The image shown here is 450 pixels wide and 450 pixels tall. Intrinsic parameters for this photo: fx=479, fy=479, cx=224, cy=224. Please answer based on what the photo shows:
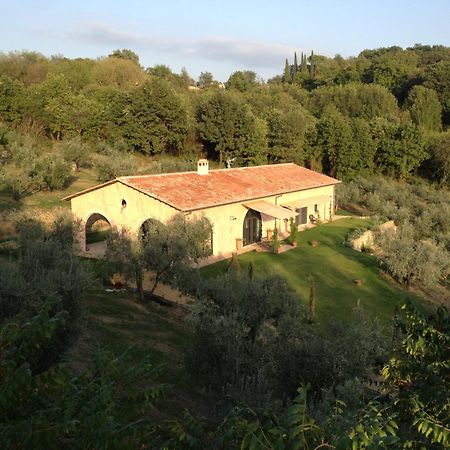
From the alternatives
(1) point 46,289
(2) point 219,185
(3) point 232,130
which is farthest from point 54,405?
(3) point 232,130

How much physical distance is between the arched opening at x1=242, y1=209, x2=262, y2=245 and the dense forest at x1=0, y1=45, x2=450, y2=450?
13.0 ft

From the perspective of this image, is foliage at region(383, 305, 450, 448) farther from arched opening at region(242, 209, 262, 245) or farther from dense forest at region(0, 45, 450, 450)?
arched opening at region(242, 209, 262, 245)

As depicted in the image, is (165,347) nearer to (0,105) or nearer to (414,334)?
(414,334)

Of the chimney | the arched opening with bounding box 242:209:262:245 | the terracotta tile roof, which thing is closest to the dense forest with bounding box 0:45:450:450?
the arched opening with bounding box 242:209:262:245

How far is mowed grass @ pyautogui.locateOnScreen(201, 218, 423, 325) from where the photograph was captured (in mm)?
23766

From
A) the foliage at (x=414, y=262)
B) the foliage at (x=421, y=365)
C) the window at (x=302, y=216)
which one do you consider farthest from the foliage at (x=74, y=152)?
the foliage at (x=421, y=365)

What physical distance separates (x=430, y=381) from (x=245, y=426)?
381 centimetres

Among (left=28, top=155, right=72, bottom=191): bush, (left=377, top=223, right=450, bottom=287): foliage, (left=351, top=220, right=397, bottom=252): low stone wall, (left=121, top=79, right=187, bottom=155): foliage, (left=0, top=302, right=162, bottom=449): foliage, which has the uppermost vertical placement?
(left=121, top=79, right=187, bottom=155): foliage

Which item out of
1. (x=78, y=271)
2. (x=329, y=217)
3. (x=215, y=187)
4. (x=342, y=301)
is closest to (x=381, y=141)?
(x=329, y=217)

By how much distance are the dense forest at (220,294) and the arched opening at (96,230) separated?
124 inches

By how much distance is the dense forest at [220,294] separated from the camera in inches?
212

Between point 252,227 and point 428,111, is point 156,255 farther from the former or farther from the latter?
point 428,111

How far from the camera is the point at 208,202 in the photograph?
97.3ft

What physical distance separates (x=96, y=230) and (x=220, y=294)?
926 inches
